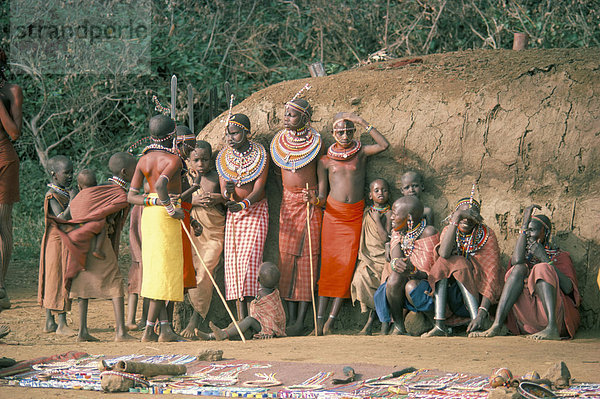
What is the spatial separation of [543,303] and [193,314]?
126 inches

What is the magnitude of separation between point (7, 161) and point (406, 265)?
3438mm

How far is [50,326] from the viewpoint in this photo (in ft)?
25.7

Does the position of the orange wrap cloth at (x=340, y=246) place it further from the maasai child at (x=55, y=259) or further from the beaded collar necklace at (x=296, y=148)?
the maasai child at (x=55, y=259)

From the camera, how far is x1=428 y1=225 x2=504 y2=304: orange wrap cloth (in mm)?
7066

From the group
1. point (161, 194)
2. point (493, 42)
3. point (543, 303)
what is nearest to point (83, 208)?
point (161, 194)

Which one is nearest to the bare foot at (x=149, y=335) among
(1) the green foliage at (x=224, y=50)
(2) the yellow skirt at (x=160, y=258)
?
(2) the yellow skirt at (x=160, y=258)

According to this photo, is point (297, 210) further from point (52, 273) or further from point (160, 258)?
point (52, 273)

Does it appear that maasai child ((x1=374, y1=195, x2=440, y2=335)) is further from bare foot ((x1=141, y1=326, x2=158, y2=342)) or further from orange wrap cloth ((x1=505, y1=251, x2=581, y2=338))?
bare foot ((x1=141, y1=326, x2=158, y2=342))

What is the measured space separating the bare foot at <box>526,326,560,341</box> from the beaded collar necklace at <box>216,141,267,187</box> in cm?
285

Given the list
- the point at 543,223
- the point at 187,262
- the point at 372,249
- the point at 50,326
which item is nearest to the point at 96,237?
the point at 187,262

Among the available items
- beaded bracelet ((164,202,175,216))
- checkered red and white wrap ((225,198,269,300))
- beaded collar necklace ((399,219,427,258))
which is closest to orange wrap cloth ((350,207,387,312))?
beaded collar necklace ((399,219,427,258))

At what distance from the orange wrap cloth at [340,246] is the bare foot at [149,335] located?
1.61 meters

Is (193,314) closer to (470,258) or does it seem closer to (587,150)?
(470,258)

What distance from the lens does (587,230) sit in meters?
7.34
